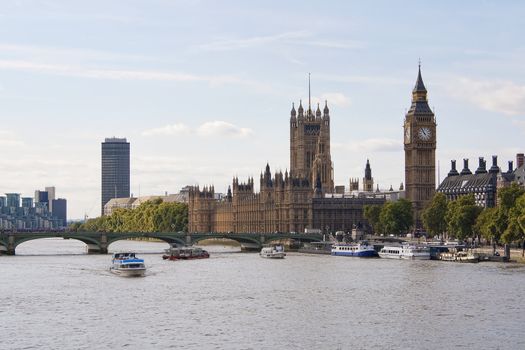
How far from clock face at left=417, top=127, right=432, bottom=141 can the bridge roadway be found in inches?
1198

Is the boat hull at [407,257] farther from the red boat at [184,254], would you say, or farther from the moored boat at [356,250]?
the red boat at [184,254]

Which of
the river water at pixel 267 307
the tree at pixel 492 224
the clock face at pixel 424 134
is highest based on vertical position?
the clock face at pixel 424 134

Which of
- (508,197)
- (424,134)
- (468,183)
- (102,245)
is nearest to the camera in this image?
(508,197)

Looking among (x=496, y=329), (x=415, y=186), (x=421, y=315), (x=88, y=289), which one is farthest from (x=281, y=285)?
(x=415, y=186)

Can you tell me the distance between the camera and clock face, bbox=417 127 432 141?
196000 mm

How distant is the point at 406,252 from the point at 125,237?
3821 cm

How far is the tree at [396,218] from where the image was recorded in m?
179

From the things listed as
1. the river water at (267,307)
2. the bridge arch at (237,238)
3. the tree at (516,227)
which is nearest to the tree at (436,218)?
the bridge arch at (237,238)

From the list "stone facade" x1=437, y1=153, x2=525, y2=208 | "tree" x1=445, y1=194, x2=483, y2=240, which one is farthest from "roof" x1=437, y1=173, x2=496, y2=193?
"tree" x1=445, y1=194, x2=483, y2=240

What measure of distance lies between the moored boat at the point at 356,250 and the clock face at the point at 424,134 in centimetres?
4933

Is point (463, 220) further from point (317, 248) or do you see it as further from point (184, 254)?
point (184, 254)

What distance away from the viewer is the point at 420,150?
646 feet

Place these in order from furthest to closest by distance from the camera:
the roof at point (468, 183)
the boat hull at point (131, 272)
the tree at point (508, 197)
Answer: the roof at point (468, 183) < the tree at point (508, 197) < the boat hull at point (131, 272)

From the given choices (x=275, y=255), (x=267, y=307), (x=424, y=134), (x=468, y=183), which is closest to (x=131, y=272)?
(x=267, y=307)
